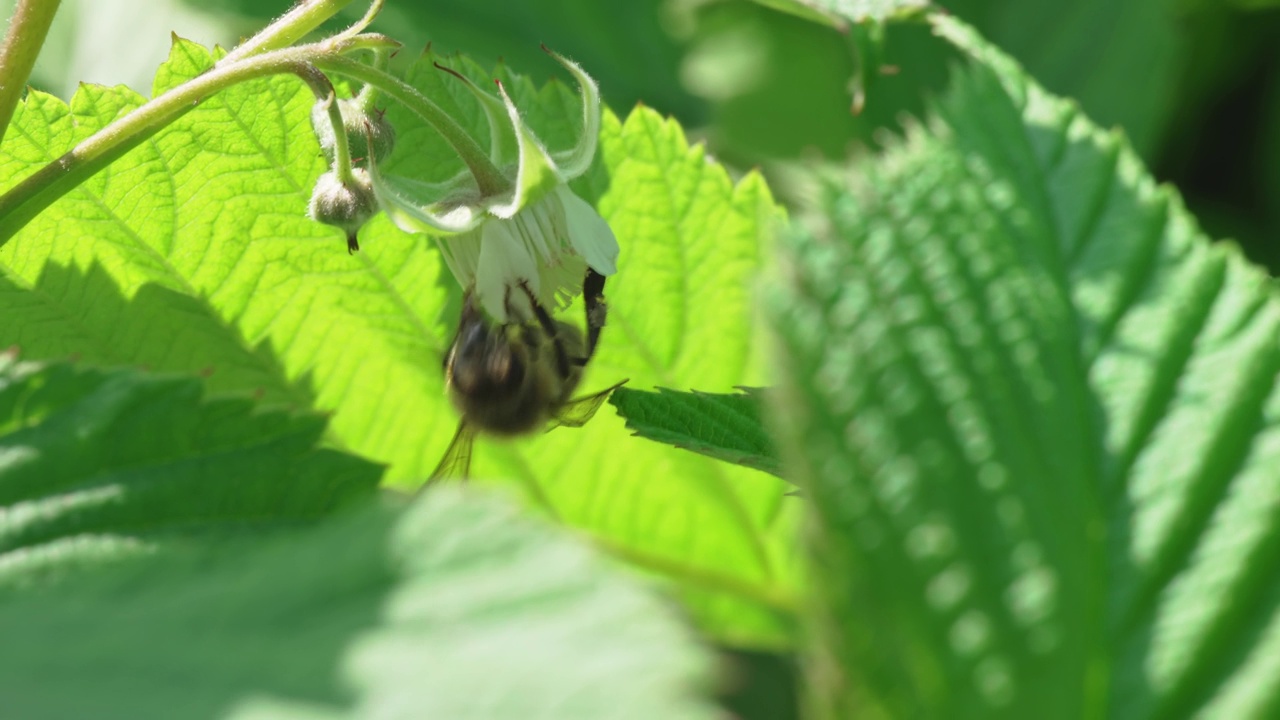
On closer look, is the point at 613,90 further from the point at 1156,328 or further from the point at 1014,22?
the point at 1156,328

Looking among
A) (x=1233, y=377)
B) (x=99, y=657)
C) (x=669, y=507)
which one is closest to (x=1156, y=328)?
(x=1233, y=377)

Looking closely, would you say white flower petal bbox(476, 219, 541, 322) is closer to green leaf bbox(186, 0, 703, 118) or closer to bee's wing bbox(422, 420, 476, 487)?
bee's wing bbox(422, 420, 476, 487)

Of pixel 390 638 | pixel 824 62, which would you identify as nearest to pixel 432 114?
pixel 390 638

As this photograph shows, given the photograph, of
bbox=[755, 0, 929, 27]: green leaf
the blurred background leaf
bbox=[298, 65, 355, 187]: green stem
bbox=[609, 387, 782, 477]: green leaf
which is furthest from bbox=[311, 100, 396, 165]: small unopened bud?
the blurred background leaf

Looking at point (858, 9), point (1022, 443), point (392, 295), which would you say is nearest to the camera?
point (1022, 443)

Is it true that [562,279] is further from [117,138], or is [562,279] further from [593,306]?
[117,138]

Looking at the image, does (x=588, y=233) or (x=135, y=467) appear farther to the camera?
(x=588, y=233)

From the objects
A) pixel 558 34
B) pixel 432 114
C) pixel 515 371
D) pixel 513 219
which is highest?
pixel 558 34
